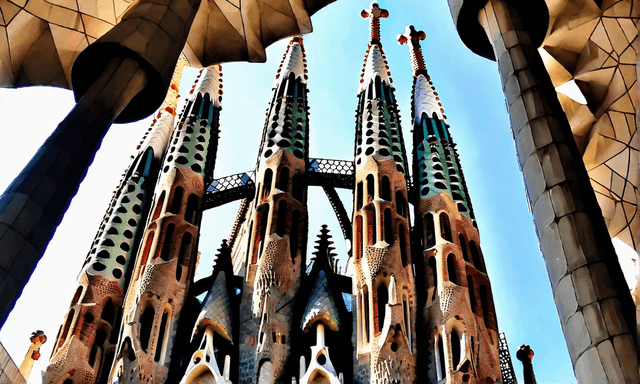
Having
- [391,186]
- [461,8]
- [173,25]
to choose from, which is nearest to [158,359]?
[391,186]

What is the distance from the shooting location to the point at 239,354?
16.0m

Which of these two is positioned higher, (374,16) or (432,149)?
(374,16)

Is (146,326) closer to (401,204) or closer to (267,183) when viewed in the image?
(267,183)

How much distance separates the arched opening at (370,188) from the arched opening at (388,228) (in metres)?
0.69

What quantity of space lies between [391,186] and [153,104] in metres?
10.7

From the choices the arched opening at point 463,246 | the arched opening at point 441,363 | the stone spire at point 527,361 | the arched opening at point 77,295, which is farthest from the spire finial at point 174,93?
the stone spire at point 527,361

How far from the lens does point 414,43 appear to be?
27203mm

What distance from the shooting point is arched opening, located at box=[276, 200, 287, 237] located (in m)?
18.2

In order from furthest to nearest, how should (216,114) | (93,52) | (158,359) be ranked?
(216,114)
(158,359)
(93,52)

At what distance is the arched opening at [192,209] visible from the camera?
1934 centimetres

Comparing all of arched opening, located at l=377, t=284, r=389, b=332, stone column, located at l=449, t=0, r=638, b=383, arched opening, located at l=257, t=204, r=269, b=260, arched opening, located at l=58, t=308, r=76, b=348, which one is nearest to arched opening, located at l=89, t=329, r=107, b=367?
arched opening, located at l=58, t=308, r=76, b=348

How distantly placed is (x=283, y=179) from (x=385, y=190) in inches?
102

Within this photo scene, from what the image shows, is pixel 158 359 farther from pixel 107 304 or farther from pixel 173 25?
pixel 173 25

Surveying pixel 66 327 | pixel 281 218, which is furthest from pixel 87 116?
pixel 281 218
